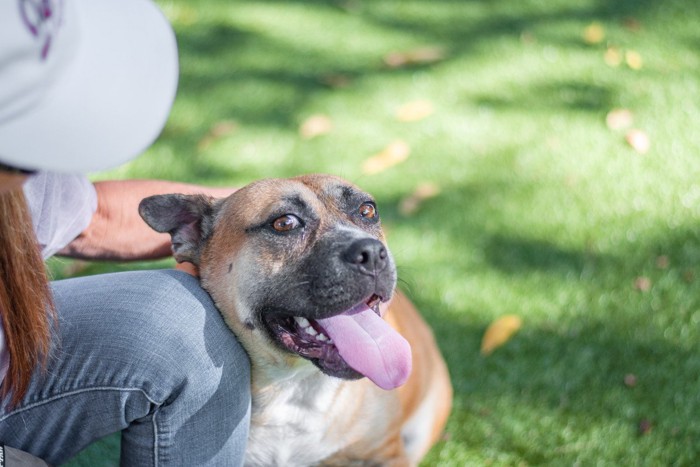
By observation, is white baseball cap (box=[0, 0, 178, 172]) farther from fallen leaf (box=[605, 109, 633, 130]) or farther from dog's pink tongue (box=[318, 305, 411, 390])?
fallen leaf (box=[605, 109, 633, 130])

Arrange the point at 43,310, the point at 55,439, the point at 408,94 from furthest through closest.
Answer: the point at 408,94, the point at 55,439, the point at 43,310

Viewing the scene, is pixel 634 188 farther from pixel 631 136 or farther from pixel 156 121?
pixel 156 121

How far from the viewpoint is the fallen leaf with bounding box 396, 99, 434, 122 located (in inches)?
201

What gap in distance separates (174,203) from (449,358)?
152 centimetres

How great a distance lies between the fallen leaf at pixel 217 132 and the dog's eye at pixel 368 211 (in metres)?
2.44

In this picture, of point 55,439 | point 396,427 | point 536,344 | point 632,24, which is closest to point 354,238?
point 396,427

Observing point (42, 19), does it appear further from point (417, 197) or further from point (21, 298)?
point (417, 197)

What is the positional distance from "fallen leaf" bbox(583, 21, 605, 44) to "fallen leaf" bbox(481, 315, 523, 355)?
264cm

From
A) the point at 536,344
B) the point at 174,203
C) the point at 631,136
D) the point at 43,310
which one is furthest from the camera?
the point at 631,136

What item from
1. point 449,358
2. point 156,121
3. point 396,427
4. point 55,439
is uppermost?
point 156,121

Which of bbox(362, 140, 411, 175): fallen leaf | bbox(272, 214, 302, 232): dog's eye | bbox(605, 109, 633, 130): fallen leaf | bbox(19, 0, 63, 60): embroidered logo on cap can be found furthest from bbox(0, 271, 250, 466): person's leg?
bbox(605, 109, 633, 130): fallen leaf

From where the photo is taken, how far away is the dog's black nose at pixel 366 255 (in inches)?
95.0

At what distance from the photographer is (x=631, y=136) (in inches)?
181

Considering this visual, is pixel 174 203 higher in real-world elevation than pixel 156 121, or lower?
lower
